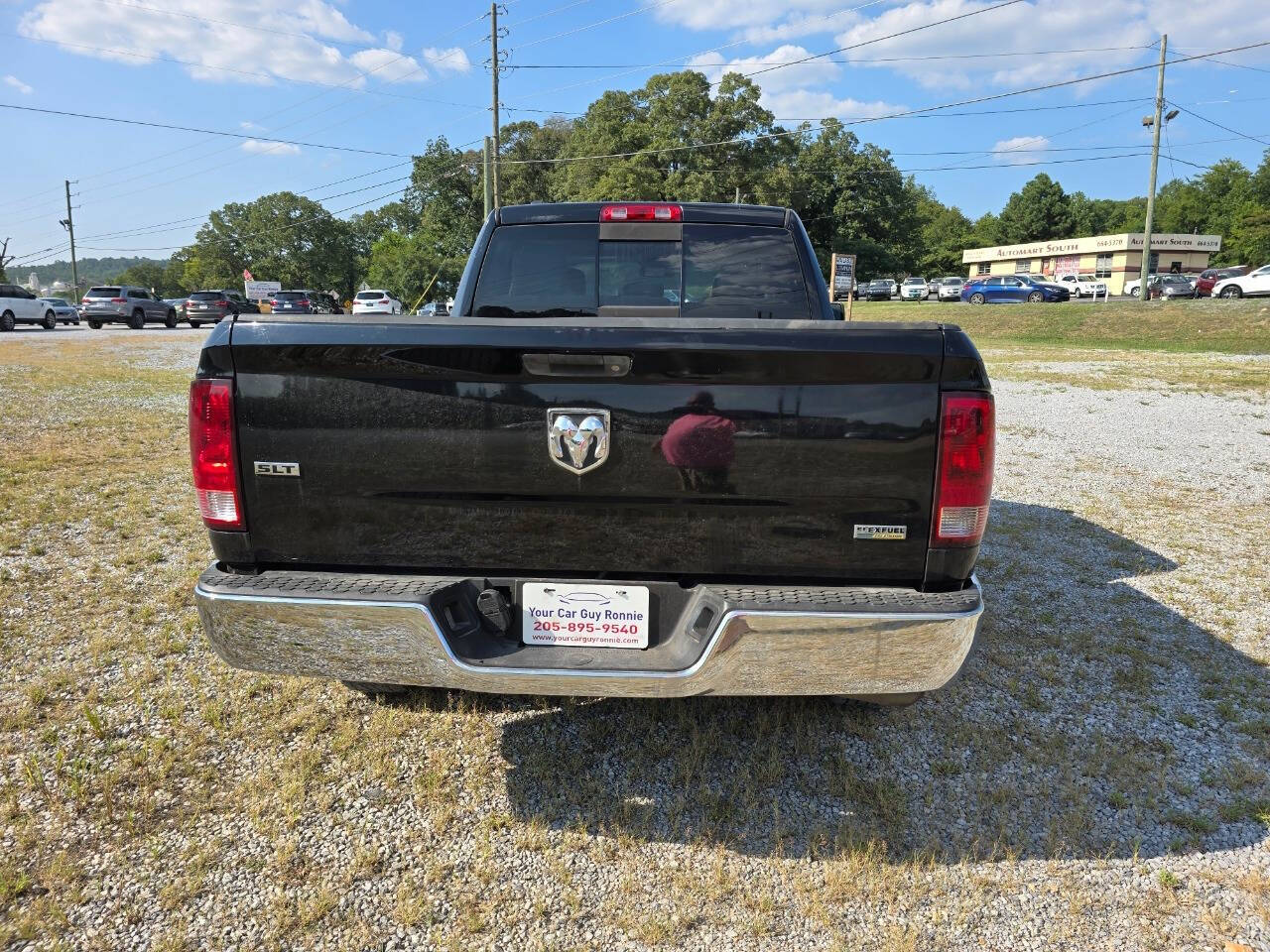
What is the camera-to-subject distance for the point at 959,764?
303cm

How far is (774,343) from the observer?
2.16 meters

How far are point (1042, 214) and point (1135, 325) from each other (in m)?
72.7

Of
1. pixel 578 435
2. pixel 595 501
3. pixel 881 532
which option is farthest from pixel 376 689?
pixel 881 532

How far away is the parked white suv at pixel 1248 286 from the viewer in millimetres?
33844

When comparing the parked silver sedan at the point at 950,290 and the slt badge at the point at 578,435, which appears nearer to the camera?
the slt badge at the point at 578,435

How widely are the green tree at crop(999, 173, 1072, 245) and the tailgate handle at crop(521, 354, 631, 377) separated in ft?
337

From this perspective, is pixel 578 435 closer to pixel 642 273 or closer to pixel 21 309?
pixel 642 273

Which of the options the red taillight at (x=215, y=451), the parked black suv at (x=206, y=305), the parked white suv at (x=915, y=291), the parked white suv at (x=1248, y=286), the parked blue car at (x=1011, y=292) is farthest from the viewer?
the parked white suv at (x=915, y=291)

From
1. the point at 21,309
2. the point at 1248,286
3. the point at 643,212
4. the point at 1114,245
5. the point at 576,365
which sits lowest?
the point at 576,365

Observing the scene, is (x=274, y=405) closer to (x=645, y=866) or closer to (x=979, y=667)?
(x=645, y=866)

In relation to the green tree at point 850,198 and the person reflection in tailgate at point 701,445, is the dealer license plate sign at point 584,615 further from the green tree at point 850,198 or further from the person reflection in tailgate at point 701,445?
the green tree at point 850,198

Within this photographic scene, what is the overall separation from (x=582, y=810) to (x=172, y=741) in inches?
64.5

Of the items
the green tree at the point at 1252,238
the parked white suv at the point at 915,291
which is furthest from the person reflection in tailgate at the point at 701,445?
the green tree at the point at 1252,238

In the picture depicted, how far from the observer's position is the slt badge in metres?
2.24
